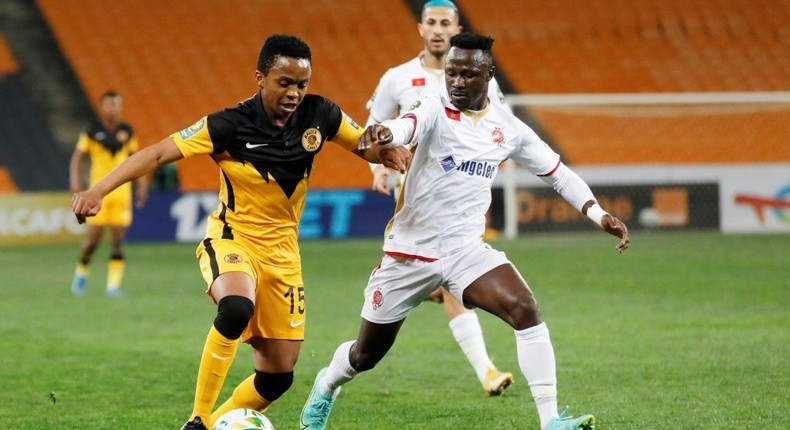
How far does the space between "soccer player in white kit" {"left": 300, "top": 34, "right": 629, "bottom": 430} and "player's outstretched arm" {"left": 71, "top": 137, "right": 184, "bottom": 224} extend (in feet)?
3.56

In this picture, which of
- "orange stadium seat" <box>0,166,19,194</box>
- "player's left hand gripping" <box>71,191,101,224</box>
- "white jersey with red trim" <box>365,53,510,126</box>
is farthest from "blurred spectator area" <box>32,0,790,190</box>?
"player's left hand gripping" <box>71,191,101,224</box>

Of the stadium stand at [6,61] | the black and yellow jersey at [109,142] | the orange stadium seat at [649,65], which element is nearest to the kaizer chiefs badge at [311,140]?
the black and yellow jersey at [109,142]

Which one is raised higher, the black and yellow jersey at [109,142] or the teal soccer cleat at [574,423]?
the black and yellow jersey at [109,142]

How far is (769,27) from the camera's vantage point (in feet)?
84.4

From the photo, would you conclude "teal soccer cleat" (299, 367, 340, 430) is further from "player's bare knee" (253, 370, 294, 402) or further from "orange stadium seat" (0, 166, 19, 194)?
"orange stadium seat" (0, 166, 19, 194)

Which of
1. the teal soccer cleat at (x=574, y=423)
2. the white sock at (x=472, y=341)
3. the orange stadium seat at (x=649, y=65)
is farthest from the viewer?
the orange stadium seat at (x=649, y=65)

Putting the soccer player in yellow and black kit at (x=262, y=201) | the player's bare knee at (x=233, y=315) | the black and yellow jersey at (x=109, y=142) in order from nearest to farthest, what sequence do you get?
the player's bare knee at (x=233, y=315) → the soccer player in yellow and black kit at (x=262, y=201) → the black and yellow jersey at (x=109, y=142)

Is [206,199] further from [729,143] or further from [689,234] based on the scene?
[729,143]

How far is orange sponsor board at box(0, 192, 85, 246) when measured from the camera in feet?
65.7

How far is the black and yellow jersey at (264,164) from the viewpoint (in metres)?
5.62

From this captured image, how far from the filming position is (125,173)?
5.33m

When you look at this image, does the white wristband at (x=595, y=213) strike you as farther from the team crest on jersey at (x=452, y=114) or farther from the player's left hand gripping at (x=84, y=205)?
the player's left hand gripping at (x=84, y=205)

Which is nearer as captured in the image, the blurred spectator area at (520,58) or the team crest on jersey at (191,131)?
the team crest on jersey at (191,131)

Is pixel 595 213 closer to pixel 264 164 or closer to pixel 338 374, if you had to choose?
pixel 338 374
